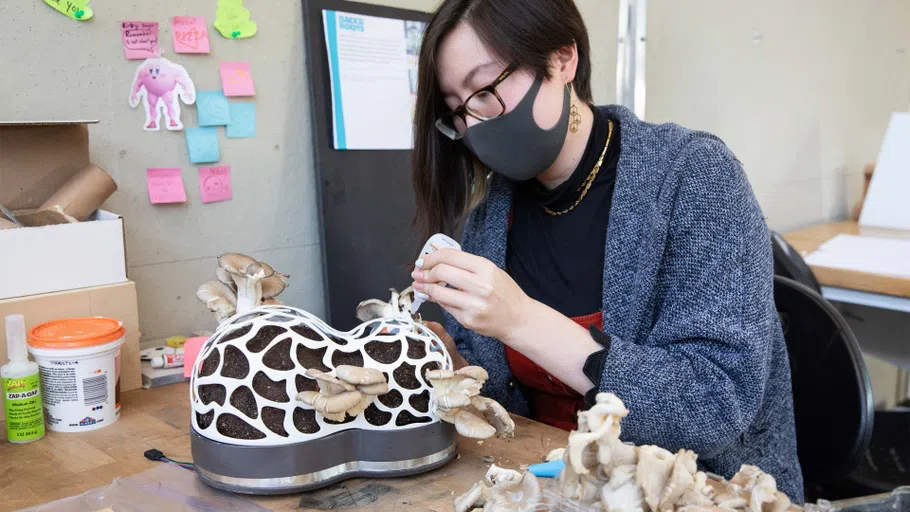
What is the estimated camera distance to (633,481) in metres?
0.56

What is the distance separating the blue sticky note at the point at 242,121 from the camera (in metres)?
1.48

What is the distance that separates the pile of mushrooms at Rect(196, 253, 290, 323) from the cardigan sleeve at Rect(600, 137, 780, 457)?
1.48 ft

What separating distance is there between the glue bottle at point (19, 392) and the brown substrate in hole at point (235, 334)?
349 millimetres

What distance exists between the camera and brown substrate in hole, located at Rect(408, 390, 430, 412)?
83 centimetres

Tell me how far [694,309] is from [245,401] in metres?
0.59

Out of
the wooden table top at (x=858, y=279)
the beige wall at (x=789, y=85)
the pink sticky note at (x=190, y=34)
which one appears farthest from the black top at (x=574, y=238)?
the beige wall at (x=789, y=85)

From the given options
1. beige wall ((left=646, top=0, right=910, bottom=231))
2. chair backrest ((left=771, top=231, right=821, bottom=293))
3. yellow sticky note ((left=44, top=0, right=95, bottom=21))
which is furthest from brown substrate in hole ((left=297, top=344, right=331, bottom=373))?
beige wall ((left=646, top=0, right=910, bottom=231))

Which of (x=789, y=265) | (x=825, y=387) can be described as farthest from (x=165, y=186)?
(x=789, y=265)

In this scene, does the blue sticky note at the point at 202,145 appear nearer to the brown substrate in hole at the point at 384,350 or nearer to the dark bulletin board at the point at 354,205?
the dark bulletin board at the point at 354,205

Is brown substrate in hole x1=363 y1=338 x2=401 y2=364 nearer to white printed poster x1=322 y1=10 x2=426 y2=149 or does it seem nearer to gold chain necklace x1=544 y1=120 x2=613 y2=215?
gold chain necklace x1=544 y1=120 x2=613 y2=215

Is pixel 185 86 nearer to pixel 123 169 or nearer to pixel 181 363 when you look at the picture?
pixel 123 169

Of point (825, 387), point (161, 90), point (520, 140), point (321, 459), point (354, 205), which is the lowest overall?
point (825, 387)

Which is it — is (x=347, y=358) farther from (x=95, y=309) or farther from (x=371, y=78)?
(x=371, y=78)

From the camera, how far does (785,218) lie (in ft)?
10.2
